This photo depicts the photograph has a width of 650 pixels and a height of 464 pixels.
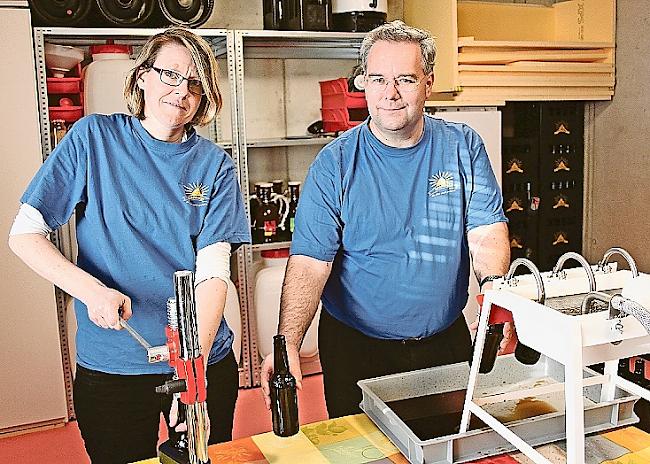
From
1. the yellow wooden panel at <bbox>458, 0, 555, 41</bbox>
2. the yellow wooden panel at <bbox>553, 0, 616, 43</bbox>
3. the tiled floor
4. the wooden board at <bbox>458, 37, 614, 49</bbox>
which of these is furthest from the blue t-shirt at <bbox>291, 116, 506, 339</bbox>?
the yellow wooden panel at <bbox>553, 0, 616, 43</bbox>

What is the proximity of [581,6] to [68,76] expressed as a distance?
2.76 m

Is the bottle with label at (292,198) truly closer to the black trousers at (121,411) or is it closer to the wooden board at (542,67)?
the wooden board at (542,67)

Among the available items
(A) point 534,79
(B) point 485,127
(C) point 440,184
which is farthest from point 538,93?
(C) point 440,184

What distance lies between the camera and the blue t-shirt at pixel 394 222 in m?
1.90

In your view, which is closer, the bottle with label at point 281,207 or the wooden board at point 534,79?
the wooden board at point 534,79

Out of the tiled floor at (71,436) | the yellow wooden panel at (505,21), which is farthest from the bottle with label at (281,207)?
the yellow wooden panel at (505,21)

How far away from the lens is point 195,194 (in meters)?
1.85

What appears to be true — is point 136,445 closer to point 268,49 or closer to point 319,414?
point 319,414

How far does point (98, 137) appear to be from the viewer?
1800 mm

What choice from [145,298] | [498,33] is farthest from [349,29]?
[145,298]

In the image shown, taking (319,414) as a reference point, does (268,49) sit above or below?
above

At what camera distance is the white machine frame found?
1.17m

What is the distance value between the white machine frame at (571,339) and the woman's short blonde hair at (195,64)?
90cm

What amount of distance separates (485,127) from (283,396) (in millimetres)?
2510
